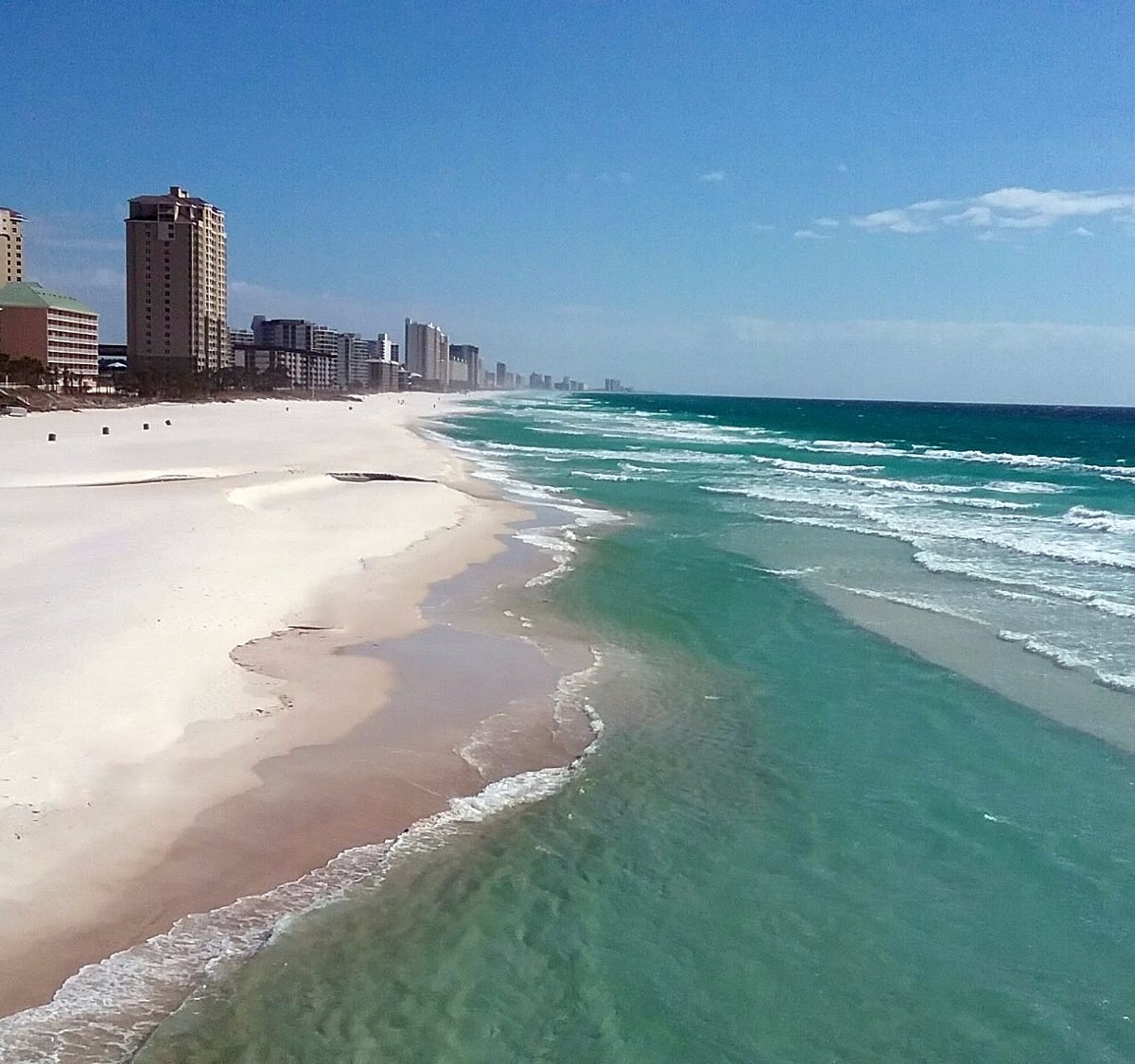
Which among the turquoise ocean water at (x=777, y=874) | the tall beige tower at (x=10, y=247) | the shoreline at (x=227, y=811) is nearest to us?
the turquoise ocean water at (x=777, y=874)

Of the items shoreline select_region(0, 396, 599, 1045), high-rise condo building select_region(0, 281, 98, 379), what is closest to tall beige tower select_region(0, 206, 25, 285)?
high-rise condo building select_region(0, 281, 98, 379)

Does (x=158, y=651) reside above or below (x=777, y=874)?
above

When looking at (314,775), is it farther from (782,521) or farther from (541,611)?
(782,521)

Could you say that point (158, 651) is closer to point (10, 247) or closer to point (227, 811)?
point (227, 811)

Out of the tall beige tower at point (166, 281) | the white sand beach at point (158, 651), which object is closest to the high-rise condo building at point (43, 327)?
the tall beige tower at point (166, 281)

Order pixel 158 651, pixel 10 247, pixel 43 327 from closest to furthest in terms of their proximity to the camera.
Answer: pixel 158 651 < pixel 43 327 < pixel 10 247

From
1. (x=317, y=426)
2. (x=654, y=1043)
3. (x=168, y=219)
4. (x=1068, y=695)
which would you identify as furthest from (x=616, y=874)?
(x=168, y=219)

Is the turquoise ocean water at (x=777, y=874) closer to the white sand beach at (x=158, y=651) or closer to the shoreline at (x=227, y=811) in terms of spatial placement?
the shoreline at (x=227, y=811)

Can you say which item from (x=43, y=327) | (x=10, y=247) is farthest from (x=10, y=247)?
(x=43, y=327)
